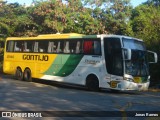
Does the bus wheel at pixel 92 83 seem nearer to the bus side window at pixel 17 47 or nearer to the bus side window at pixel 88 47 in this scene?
the bus side window at pixel 88 47

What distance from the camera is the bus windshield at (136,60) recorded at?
19188mm

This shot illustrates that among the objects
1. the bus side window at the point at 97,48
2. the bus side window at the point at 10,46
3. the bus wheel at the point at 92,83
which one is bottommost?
the bus wheel at the point at 92,83

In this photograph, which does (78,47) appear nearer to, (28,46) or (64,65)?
(64,65)

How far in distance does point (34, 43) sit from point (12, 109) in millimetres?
13186

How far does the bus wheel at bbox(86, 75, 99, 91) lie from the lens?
2023cm

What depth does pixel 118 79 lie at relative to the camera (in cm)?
1908

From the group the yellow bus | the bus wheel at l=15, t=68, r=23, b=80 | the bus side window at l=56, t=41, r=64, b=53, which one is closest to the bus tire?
the yellow bus

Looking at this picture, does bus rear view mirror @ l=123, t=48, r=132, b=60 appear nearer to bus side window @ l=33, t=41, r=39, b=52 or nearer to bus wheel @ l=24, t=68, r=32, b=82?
bus side window @ l=33, t=41, r=39, b=52

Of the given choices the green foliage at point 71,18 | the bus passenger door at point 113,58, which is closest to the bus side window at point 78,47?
the bus passenger door at point 113,58

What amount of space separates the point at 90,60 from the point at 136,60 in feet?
8.35

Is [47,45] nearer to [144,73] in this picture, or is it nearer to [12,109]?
[144,73]

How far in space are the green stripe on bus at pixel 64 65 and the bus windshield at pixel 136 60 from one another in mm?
3018

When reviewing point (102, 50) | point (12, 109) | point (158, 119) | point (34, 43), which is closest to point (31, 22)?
point (34, 43)

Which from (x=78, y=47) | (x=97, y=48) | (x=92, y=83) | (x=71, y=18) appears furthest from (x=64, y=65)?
(x=71, y=18)
